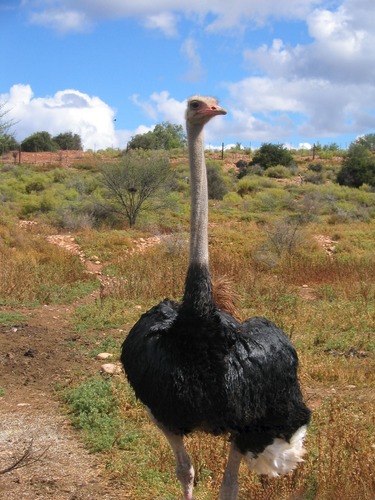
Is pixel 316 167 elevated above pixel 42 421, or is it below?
above

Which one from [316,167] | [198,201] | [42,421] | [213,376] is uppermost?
[198,201]

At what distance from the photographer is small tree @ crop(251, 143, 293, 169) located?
35.1 m

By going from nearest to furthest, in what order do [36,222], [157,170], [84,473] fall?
[84,473], [36,222], [157,170]

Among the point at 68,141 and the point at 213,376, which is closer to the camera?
the point at 213,376

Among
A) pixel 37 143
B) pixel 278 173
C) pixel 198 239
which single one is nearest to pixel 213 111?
pixel 198 239

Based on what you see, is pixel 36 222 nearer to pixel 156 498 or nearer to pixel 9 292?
pixel 9 292

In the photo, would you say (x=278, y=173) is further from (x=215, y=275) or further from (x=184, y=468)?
(x=184, y=468)

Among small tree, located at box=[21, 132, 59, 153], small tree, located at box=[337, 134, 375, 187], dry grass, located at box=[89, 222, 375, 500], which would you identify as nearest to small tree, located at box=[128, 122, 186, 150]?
small tree, located at box=[21, 132, 59, 153]

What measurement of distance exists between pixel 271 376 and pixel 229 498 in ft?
2.12

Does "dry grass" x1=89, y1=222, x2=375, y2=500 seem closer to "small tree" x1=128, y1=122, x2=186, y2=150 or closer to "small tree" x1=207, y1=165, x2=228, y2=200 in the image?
"small tree" x1=207, y1=165, x2=228, y2=200

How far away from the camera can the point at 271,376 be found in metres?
2.98

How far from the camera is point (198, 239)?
10.00 feet

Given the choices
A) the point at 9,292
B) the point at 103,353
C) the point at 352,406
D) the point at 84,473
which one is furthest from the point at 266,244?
the point at 84,473

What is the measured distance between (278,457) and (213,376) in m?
0.54
